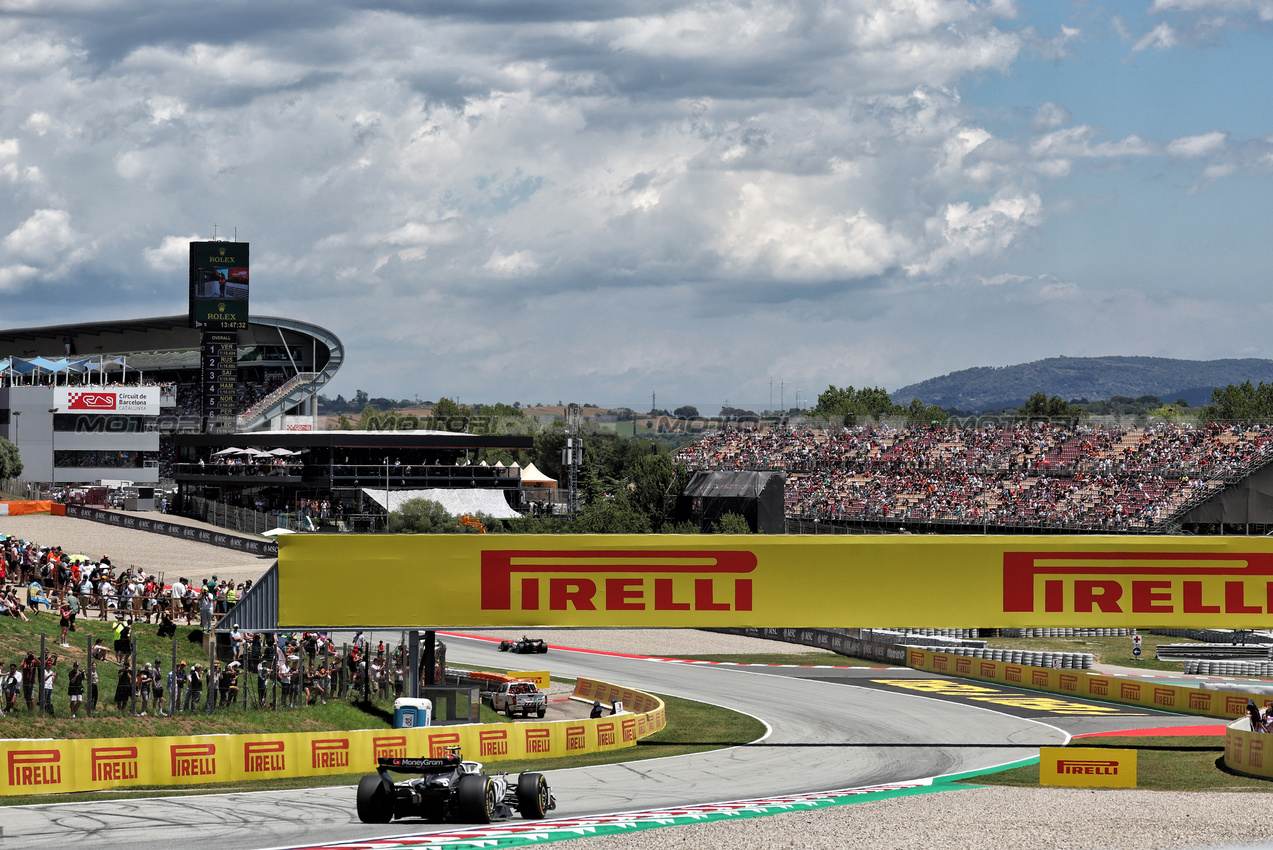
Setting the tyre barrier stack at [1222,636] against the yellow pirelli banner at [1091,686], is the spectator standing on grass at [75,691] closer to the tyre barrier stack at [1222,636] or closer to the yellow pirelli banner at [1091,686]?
the yellow pirelli banner at [1091,686]

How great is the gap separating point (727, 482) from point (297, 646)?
168 feet

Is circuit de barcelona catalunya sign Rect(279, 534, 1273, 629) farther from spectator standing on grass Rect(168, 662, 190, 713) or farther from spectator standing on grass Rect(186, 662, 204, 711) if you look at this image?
spectator standing on grass Rect(168, 662, 190, 713)

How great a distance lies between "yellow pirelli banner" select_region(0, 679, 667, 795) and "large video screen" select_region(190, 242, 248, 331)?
7488 cm

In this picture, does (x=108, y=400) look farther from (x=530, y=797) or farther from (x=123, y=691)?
(x=530, y=797)

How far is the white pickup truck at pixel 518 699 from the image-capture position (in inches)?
1296

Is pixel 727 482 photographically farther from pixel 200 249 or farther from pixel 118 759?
pixel 118 759

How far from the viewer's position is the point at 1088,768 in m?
22.3

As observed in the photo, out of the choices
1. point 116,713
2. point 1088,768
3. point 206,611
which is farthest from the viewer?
point 206,611

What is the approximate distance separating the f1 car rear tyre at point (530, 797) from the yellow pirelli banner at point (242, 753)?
6.05 meters

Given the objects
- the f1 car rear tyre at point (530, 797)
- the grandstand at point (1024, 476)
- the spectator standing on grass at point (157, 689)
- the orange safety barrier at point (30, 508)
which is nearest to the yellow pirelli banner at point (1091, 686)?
the f1 car rear tyre at point (530, 797)

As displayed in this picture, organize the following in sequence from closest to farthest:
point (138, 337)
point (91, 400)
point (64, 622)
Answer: point (64, 622)
point (91, 400)
point (138, 337)

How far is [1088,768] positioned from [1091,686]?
52.0 feet

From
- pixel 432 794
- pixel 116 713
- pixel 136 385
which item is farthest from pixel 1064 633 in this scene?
pixel 136 385

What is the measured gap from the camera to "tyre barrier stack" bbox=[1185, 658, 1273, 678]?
143ft
